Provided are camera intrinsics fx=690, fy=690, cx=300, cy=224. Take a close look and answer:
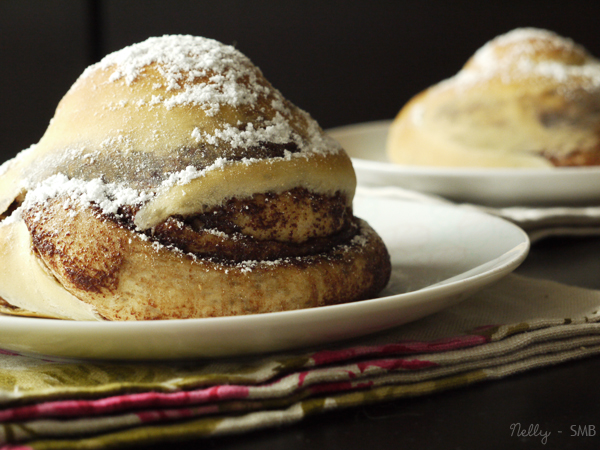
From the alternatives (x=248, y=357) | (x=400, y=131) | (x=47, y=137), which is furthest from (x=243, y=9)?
(x=248, y=357)

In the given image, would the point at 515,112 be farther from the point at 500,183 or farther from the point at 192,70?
the point at 192,70

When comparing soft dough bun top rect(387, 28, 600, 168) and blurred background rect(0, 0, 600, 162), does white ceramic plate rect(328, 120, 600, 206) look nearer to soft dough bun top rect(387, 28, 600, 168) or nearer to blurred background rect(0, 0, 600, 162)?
soft dough bun top rect(387, 28, 600, 168)

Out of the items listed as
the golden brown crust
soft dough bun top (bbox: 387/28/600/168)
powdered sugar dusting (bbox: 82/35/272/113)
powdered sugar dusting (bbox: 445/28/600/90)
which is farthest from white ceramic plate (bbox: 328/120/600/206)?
the golden brown crust

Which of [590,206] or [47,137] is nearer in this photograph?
[47,137]

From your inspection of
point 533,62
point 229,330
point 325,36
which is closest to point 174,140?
point 229,330

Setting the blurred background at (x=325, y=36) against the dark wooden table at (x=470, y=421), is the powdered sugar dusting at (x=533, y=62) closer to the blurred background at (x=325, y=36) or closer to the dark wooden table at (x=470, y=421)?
the dark wooden table at (x=470, y=421)

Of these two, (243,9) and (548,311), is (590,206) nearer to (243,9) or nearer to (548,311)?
(548,311)
